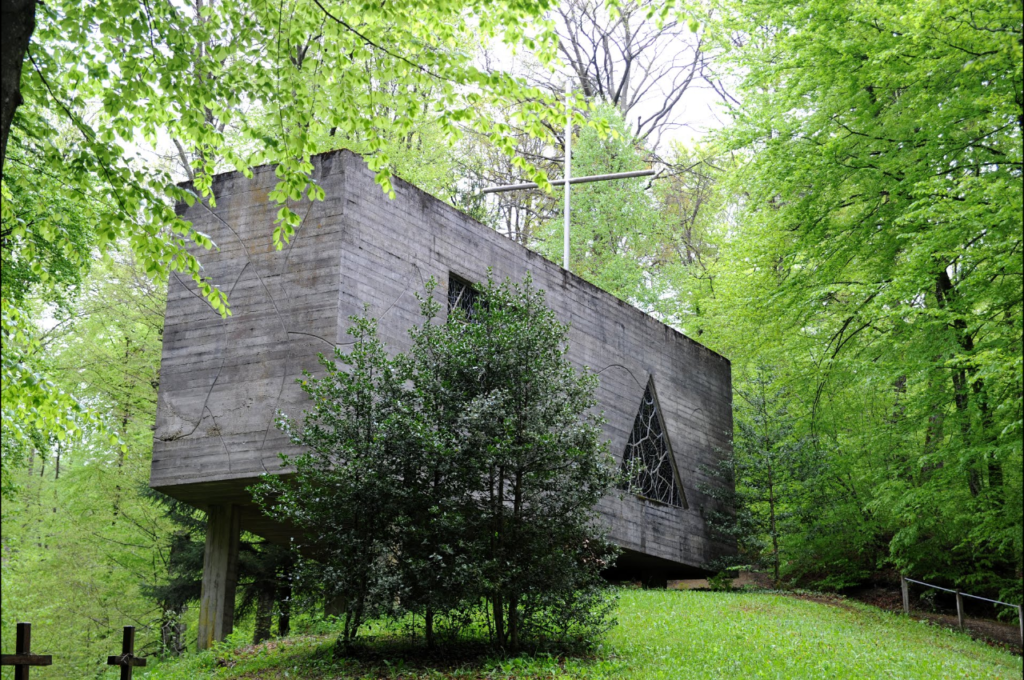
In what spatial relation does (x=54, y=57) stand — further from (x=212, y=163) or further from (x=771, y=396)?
(x=771, y=396)

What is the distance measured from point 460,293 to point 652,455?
526 centimetres

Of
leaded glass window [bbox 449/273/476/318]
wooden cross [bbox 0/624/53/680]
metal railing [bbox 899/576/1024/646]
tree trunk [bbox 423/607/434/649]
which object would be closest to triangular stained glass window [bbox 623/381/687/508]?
metal railing [bbox 899/576/1024/646]

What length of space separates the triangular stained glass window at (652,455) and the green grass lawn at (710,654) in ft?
7.14

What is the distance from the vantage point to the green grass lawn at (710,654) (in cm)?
870

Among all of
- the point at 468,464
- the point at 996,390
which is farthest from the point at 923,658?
the point at 468,464

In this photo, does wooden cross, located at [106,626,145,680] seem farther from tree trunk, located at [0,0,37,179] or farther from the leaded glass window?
the leaded glass window

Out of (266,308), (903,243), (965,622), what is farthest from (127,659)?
(965,622)

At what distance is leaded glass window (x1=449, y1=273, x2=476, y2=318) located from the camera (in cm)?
1298

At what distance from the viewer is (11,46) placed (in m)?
4.75

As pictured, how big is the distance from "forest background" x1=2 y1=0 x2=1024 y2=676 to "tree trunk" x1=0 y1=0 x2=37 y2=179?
2.3 inches

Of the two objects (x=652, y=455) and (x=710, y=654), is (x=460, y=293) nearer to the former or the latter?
(x=652, y=455)

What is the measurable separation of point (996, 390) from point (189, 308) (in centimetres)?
973

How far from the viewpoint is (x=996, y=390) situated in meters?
10.5

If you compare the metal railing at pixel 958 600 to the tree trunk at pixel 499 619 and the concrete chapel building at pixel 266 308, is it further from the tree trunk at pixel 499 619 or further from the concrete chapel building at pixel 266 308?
the tree trunk at pixel 499 619
